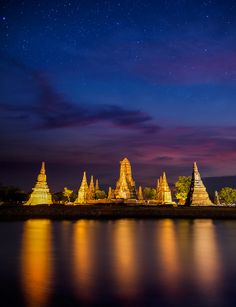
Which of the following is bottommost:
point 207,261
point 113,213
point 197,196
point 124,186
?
point 207,261

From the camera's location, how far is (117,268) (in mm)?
13969

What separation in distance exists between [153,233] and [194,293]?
48.0 ft

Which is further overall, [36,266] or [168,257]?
[168,257]

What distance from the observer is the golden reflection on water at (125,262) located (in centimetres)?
1127

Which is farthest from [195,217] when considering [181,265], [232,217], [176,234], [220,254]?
[181,265]

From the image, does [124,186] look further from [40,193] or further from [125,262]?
[125,262]

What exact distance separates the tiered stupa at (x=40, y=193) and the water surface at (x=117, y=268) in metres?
24.9

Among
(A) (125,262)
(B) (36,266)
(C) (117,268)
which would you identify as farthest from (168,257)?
(B) (36,266)

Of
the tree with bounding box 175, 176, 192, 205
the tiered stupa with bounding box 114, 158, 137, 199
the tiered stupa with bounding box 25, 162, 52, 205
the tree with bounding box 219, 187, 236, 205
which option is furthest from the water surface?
the tree with bounding box 219, 187, 236, 205

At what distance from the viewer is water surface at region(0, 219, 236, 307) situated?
9.97 metres

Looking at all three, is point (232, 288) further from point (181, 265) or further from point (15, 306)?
point (15, 306)

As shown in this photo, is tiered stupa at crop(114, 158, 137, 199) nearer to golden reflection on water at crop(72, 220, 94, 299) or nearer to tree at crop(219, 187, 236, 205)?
tree at crop(219, 187, 236, 205)

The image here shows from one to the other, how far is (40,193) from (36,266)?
120 ft

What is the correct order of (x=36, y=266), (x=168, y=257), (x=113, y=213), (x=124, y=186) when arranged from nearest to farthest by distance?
(x=36, y=266)
(x=168, y=257)
(x=113, y=213)
(x=124, y=186)
